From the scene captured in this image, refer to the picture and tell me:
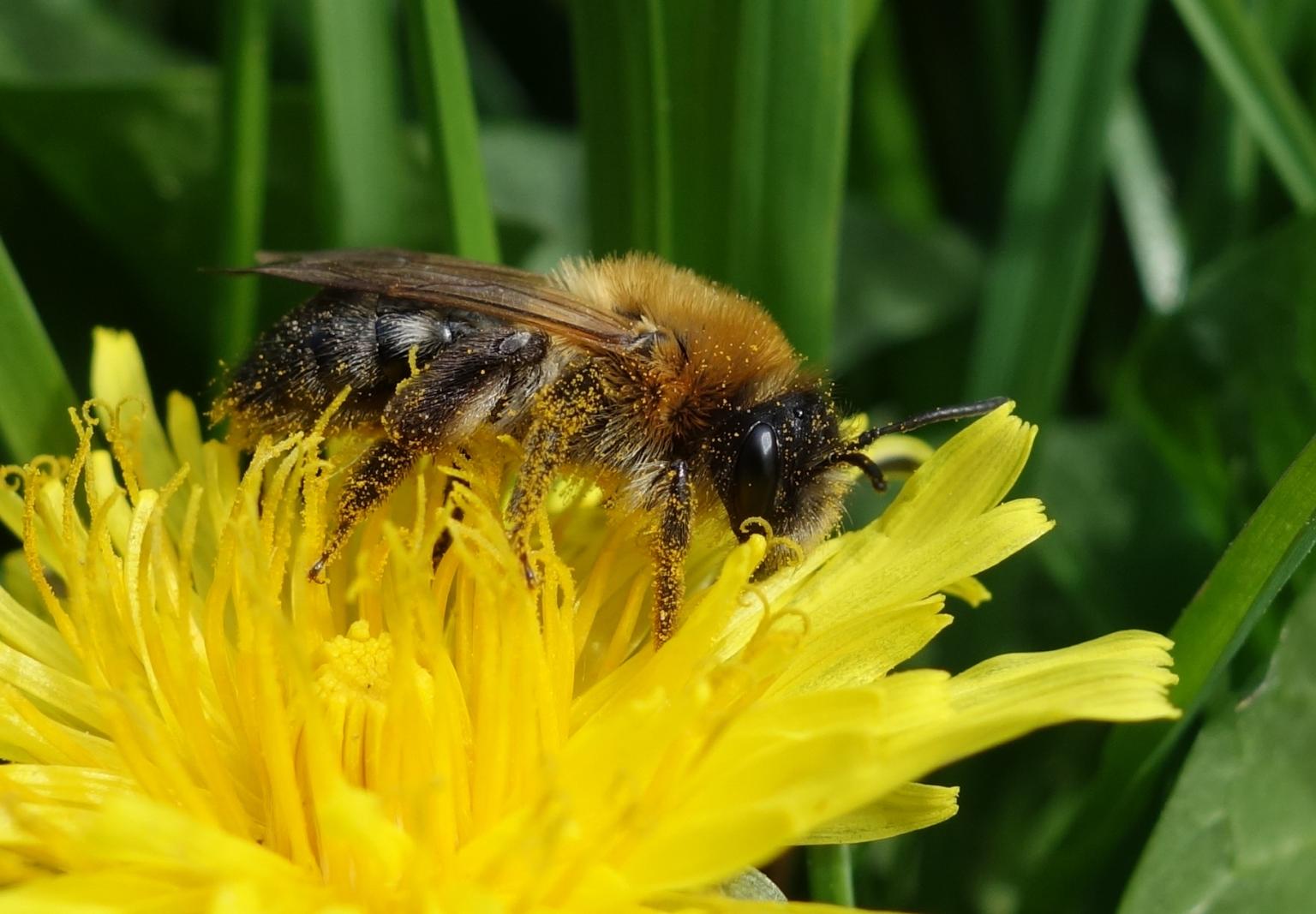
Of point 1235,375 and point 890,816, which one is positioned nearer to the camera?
point 890,816

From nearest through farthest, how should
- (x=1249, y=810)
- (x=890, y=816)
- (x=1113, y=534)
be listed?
(x=890, y=816) < (x=1249, y=810) < (x=1113, y=534)

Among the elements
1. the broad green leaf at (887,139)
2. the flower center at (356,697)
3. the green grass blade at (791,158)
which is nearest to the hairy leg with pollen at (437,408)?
the flower center at (356,697)

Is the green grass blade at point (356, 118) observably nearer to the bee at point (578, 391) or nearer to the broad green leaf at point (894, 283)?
the bee at point (578, 391)

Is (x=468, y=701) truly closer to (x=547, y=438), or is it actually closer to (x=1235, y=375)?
(x=547, y=438)

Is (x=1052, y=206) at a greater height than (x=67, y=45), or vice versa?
(x=67, y=45)

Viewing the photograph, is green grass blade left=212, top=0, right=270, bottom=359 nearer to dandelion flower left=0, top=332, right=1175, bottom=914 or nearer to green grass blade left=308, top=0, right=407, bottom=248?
green grass blade left=308, top=0, right=407, bottom=248

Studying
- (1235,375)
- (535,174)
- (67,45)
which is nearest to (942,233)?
(1235,375)

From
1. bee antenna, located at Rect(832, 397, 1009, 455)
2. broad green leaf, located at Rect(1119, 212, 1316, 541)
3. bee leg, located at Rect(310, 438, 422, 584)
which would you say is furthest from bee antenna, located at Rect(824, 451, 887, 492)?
broad green leaf, located at Rect(1119, 212, 1316, 541)
